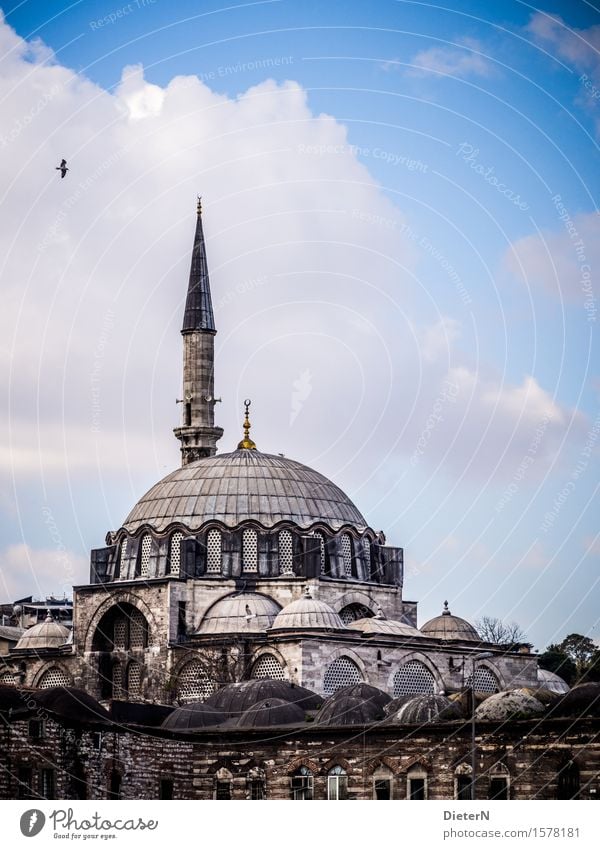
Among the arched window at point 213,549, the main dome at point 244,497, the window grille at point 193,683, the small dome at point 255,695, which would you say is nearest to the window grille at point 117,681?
the window grille at point 193,683

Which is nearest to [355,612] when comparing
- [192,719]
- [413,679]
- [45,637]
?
[413,679]

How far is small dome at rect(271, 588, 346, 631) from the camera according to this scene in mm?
77250

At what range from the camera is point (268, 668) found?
7744 cm

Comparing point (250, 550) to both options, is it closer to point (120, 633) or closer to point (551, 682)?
point (120, 633)

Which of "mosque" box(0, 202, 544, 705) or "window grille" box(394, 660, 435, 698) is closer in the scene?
"mosque" box(0, 202, 544, 705)

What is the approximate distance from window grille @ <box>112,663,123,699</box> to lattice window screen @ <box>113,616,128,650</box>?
Result: 0.74 metres

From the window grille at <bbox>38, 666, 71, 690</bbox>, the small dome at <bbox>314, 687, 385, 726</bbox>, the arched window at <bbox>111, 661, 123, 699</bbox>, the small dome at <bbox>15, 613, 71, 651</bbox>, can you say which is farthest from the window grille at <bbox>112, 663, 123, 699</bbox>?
the small dome at <bbox>314, 687, 385, 726</bbox>

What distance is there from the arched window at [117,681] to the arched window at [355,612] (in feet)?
25.3

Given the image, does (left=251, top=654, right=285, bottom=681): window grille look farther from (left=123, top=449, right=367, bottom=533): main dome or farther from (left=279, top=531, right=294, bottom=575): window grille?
(left=123, top=449, right=367, bottom=533): main dome

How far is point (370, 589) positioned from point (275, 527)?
13.6ft

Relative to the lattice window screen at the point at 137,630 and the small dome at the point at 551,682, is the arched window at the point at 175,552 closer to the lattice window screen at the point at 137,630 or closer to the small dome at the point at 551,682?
the lattice window screen at the point at 137,630

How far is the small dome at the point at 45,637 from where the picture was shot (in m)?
85.0
